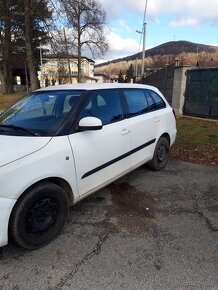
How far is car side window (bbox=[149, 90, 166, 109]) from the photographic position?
16.5ft

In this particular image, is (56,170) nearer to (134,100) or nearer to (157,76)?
(134,100)

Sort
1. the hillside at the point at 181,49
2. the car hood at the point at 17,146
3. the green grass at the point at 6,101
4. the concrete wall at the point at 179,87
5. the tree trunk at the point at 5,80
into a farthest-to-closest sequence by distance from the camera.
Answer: the hillside at the point at 181,49
the tree trunk at the point at 5,80
the green grass at the point at 6,101
the concrete wall at the point at 179,87
the car hood at the point at 17,146

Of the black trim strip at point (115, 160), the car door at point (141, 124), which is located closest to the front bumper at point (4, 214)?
the black trim strip at point (115, 160)

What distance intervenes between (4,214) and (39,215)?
45 centimetres

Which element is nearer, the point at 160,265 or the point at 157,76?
the point at 160,265

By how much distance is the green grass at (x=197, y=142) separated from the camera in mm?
6289

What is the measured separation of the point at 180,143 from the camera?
7.34 metres

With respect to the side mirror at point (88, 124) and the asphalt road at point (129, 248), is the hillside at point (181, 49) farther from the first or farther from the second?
the side mirror at point (88, 124)

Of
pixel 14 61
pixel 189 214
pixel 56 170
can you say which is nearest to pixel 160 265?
pixel 189 214

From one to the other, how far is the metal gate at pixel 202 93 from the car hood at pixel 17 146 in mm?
9254

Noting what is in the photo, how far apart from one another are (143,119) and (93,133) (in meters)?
1.31

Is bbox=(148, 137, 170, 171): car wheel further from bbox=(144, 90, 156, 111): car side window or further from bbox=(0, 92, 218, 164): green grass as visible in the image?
bbox=(0, 92, 218, 164): green grass

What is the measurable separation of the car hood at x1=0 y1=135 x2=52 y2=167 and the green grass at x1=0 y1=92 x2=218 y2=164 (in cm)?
408


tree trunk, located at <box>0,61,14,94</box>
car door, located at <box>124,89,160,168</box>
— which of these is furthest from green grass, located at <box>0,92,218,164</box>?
tree trunk, located at <box>0,61,14,94</box>
